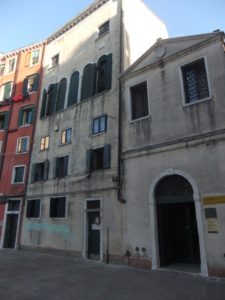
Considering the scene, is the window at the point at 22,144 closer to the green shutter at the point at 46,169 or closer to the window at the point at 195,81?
the green shutter at the point at 46,169

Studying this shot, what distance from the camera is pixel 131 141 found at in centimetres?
1187

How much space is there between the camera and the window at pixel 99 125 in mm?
13948

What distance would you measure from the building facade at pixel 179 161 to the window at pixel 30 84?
11728 millimetres

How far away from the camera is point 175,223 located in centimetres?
1083

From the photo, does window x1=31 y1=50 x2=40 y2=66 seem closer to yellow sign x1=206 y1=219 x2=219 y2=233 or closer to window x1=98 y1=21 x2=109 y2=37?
window x1=98 y1=21 x2=109 y2=37

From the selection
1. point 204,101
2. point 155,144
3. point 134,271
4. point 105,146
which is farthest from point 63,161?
point 204,101

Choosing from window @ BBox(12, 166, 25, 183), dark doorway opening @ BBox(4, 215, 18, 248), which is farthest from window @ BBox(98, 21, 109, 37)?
dark doorway opening @ BBox(4, 215, 18, 248)

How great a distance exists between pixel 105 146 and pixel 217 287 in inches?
315

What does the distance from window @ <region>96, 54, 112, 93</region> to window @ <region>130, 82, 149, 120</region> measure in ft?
7.26

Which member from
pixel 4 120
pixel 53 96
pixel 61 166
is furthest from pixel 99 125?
pixel 4 120

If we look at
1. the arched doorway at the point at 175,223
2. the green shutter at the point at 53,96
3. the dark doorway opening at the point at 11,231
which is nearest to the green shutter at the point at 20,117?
the green shutter at the point at 53,96

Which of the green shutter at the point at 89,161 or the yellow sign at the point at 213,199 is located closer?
the yellow sign at the point at 213,199

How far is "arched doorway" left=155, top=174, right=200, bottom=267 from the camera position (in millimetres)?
10000

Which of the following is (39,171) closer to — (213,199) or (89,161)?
(89,161)
